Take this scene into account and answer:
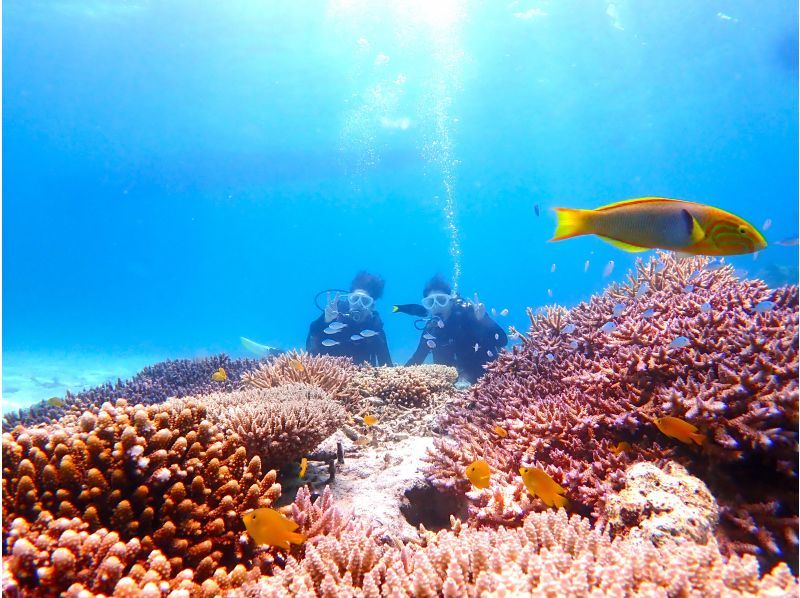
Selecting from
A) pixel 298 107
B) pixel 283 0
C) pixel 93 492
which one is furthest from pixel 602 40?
pixel 93 492

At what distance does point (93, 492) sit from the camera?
2.47 metres

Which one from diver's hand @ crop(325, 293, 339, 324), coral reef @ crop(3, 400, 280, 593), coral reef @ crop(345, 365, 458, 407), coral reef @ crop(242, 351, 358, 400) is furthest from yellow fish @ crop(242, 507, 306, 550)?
diver's hand @ crop(325, 293, 339, 324)

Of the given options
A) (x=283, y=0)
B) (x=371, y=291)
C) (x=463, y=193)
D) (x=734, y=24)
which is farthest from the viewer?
(x=463, y=193)

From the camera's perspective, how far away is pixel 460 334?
405 inches

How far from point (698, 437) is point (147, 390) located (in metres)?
8.13

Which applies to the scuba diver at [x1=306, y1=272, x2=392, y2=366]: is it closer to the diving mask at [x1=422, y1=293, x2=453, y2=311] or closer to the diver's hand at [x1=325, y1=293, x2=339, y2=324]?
the diver's hand at [x1=325, y1=293, x2=339, y2=324]

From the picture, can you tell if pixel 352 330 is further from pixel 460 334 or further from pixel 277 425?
pixel 277 425

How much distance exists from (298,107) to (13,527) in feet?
147

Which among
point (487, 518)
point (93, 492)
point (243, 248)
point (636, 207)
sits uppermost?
point (243, 248)

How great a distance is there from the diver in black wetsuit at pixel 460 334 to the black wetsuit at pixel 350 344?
137cm

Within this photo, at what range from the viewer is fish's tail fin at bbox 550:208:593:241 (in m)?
2.25

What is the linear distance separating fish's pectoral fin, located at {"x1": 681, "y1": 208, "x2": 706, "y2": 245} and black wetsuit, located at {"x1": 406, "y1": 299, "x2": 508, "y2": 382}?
7.88 meters

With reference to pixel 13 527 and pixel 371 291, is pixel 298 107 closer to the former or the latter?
pixel 371 291

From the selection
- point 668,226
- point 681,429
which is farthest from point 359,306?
A: point 668,226
